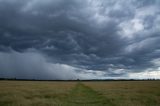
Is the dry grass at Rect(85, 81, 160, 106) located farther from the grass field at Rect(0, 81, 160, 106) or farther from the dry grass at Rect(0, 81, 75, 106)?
the dry grass at Rect(0, 81, 75, 106)

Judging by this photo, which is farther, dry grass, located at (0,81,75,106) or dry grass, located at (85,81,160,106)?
dry grass, located at (0,81,75,106)

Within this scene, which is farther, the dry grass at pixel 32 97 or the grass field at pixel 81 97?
the dry grass at pixel 32 97

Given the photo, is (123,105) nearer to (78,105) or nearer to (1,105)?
(78,105)

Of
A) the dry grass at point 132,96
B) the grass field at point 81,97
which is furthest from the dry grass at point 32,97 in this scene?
the dry grass at point 132,96

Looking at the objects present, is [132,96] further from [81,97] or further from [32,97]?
[32,97]

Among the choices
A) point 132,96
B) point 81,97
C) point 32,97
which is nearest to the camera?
point 81,97

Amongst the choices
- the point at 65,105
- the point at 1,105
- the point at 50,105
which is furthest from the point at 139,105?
the point at 1,105

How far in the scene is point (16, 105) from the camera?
754 inches

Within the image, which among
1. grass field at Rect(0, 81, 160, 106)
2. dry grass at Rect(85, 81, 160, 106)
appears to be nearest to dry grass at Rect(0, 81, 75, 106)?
grass field at Rect(0, 81, 160, 106)

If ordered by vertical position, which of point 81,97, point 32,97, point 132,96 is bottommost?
point 32,97

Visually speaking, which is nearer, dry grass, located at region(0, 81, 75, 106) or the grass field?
the grass field

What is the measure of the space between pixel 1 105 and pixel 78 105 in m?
7.05

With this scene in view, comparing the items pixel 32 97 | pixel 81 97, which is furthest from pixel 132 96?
pixel 32 97

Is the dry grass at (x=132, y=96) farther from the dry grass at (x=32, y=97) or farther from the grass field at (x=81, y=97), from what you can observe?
the dry grass at (x=32, y=97)
